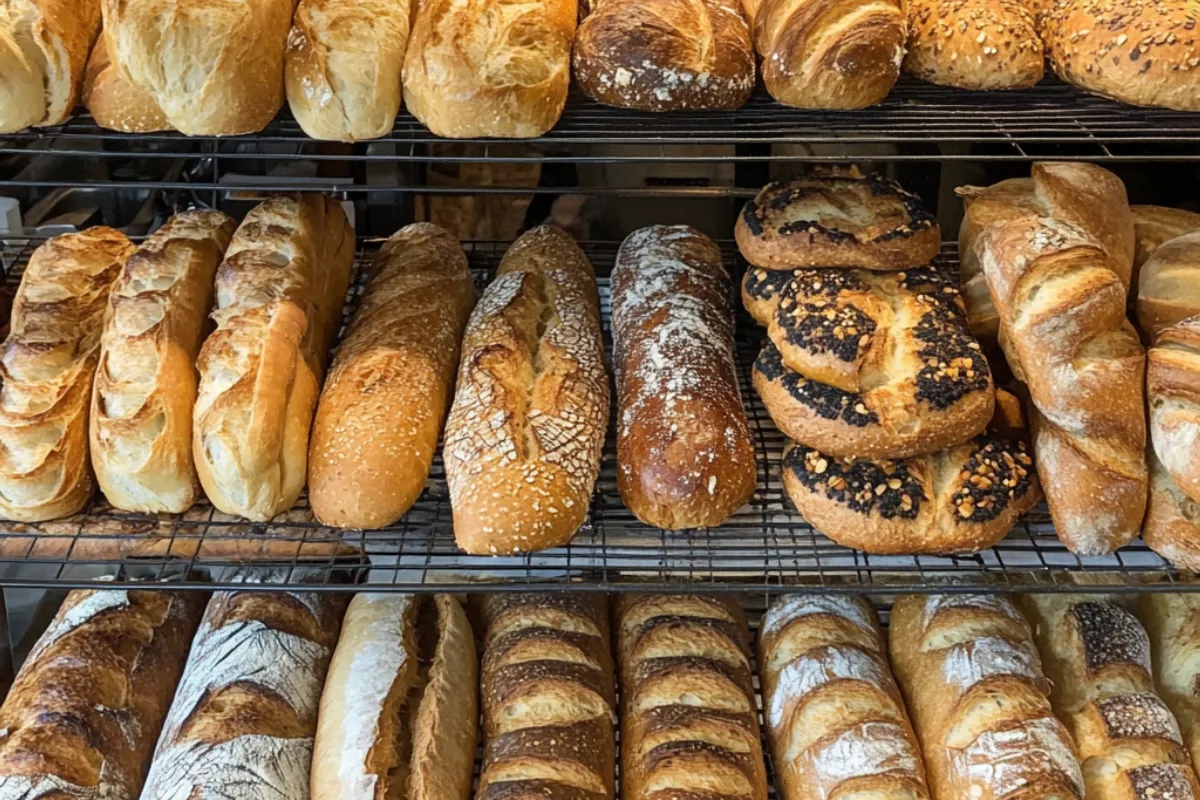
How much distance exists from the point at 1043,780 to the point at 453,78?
1338 millimetres

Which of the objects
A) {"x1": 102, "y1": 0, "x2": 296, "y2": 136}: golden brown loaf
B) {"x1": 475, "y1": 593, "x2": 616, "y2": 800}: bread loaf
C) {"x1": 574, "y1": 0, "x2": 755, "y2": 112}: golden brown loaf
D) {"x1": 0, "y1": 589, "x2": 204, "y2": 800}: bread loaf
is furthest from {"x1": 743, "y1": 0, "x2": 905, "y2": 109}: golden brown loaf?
{"x1": 0, "y1": 589, "x2": 204, "y2": 800}: bread loaf

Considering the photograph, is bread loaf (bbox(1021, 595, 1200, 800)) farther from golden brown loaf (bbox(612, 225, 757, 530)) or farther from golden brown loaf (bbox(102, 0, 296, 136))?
golden brown loaf (bbox(102, 0, 296, 136))

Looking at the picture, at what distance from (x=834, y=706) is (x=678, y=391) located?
0.58 metres

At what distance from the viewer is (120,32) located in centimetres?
130

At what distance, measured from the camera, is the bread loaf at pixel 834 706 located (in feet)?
5.16

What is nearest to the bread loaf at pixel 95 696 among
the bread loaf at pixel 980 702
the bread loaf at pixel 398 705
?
the bread loaf at pixel 398 705

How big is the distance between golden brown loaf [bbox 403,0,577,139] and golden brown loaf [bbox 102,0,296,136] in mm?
194

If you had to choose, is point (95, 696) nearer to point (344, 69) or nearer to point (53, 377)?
point (53, 377)

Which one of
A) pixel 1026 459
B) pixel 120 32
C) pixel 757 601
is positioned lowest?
pixel 757 601

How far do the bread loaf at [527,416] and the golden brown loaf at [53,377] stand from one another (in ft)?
1.88

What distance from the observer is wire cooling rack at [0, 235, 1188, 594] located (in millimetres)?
1509

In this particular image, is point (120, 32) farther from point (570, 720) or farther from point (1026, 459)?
point (1026, 459)

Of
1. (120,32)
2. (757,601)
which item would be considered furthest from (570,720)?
(120,32)

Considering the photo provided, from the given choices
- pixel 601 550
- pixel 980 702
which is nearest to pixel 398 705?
pixel 601 550
